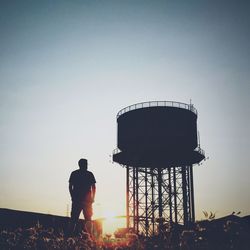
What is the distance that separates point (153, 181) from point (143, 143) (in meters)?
4.62

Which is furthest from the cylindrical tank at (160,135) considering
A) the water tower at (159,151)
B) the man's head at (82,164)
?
the man's head at (82,164)

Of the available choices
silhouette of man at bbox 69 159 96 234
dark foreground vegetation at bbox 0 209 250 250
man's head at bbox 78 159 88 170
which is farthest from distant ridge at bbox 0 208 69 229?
dark foreground vegetation at bbox 0 209 250 250

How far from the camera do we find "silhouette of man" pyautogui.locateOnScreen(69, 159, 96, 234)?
22.7 ft

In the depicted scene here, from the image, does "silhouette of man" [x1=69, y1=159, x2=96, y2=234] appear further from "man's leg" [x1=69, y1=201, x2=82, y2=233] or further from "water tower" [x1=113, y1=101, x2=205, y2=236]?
"water tower" [x1=113, y1=101, x2=205, y2=236]

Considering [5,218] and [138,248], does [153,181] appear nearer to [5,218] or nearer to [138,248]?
[5,218]

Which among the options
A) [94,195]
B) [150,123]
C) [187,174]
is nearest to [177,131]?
[150,123]

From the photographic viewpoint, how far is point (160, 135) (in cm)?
1986

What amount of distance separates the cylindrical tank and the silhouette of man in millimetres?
12933

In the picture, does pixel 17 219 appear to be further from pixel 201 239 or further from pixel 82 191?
pixel 201 239

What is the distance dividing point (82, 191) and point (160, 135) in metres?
13.3

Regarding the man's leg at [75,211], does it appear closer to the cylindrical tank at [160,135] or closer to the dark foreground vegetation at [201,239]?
the dark foreground vegetation at [201,239]

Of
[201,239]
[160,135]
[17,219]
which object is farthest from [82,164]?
[160,135]

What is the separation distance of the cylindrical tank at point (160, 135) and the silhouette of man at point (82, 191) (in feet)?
42.4

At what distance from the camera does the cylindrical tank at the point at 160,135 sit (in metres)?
19.9
